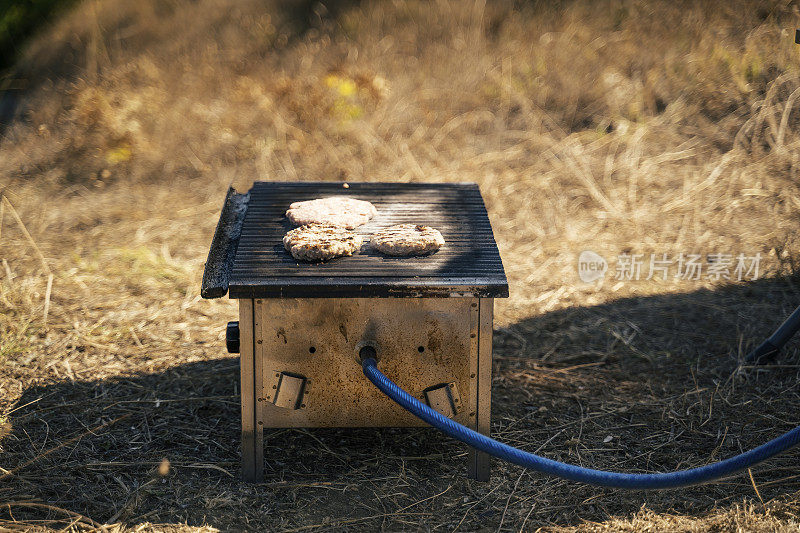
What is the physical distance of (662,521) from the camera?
2.28 m

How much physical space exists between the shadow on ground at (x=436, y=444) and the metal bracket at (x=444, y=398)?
0.96ft

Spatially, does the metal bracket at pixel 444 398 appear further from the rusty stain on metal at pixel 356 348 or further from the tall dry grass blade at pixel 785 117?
the tall dry grass blade at pixel 785 117

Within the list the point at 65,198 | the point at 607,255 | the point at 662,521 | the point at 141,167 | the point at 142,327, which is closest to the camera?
the point at 662,521

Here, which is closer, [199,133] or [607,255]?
[607,255]

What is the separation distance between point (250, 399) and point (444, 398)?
60cm

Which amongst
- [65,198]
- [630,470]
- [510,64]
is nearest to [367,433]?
[630,470]

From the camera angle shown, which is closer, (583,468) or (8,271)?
(583,468)

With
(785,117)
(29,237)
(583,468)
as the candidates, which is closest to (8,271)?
(29,237)

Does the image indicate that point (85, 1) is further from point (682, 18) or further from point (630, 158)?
point (682, 18)

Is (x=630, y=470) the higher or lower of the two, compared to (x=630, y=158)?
lower

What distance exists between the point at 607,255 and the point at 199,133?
3.33 m

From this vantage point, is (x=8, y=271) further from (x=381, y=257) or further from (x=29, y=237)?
(x=381, y=257)

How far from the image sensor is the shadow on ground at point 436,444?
2.35 meters

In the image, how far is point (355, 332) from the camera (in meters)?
2.31
